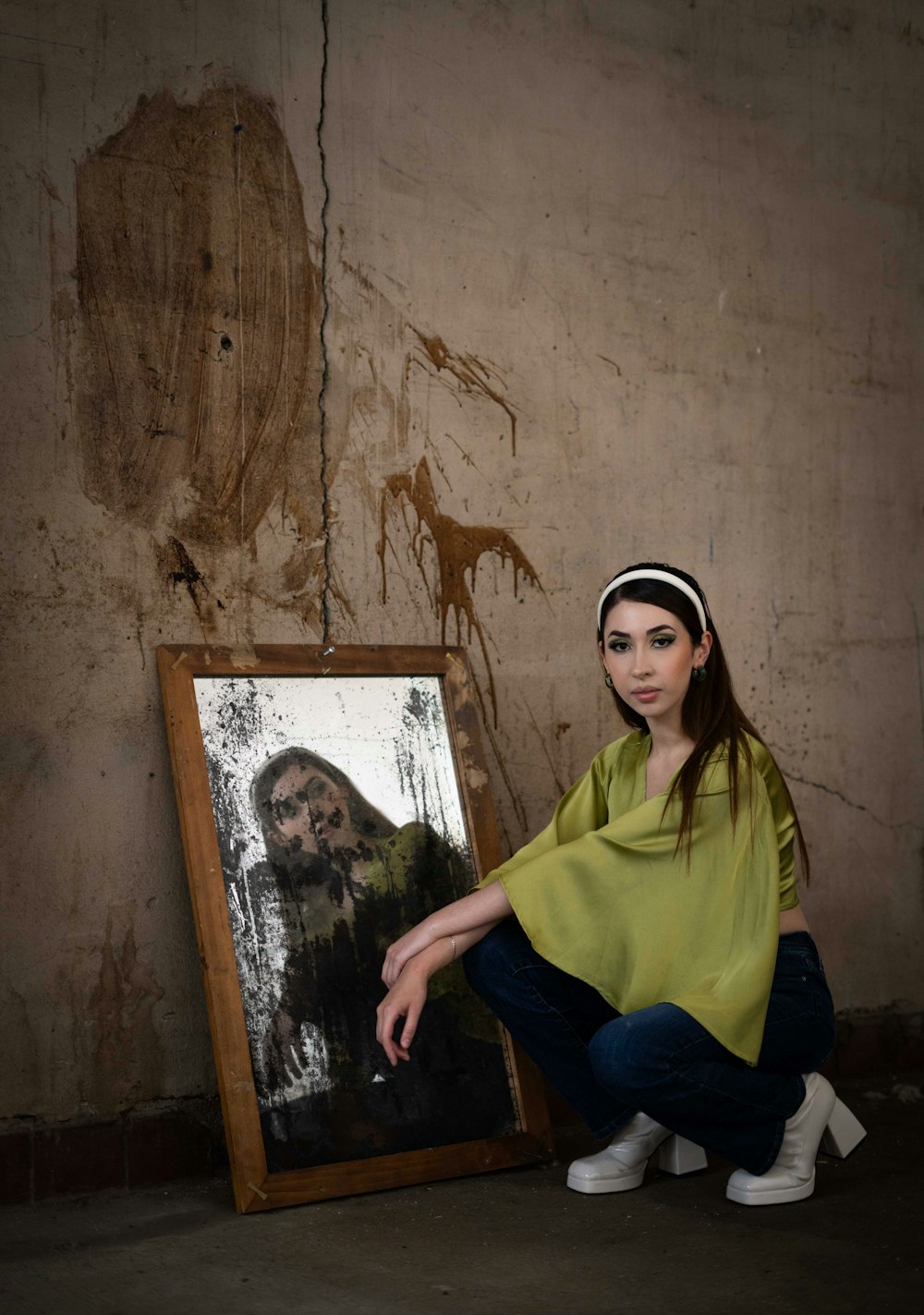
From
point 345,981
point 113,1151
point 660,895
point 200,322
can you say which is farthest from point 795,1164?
point 200,322

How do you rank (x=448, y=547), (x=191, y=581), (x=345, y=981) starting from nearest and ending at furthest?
(x=345, y=981) → (x=191, y=581) → (x=448, y=547)

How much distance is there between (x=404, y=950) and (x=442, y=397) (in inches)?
53.5

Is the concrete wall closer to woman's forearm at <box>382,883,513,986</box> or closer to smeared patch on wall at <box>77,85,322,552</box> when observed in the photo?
smeared patch on wall at <box>77,85,322,552</box>

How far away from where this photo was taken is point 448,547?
296 cm

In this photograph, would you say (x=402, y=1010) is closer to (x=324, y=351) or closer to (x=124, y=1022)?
(x=124, y=1022)

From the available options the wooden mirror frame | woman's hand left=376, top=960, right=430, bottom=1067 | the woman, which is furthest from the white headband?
woman's hand left=376, top=960, right=430, bottom=1067

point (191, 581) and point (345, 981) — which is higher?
point (191, 581)

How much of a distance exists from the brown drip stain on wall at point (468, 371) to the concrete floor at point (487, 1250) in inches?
68.8

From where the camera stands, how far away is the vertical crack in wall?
2820 mm

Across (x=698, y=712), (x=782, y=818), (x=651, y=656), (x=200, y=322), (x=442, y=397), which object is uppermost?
(x=200, y=322)

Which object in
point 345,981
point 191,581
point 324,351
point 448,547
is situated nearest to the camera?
point 345,981

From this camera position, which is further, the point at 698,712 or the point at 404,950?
the point at 698,712

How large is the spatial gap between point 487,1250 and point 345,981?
62cm

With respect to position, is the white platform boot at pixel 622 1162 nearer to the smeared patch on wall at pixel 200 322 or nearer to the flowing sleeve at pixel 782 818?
the flowing sleeve at pixel 782 818
